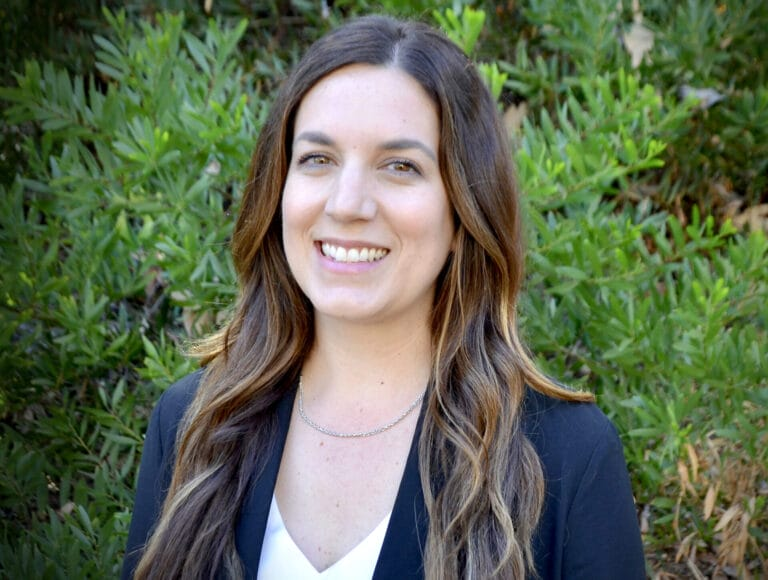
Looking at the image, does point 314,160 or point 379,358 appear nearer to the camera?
point 314,160

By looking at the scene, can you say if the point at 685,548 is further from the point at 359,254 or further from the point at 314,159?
the point at 314,159

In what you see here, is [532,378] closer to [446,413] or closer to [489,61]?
[446,413]

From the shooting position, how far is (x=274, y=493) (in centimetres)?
236

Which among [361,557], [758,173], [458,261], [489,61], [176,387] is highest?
[489,61]

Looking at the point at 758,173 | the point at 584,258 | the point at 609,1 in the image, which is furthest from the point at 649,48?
the point at 584,258

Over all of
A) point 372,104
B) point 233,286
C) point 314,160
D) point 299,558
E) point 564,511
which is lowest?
point 299,558

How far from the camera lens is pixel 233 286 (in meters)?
3.13

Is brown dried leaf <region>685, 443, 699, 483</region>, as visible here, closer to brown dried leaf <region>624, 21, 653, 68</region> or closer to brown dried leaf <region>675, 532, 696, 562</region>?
brown dried leaf <region>675, 532, 696, 562</region>

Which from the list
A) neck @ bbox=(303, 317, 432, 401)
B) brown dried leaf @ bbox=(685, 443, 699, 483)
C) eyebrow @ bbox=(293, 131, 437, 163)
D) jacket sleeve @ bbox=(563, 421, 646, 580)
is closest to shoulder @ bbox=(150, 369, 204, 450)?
neck @ bbox=(303, 317, 432, 401)

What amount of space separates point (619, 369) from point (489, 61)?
67.1 inches

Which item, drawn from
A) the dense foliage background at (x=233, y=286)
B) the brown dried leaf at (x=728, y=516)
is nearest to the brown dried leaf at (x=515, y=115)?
the dense foliage background at (x=233, y=286)

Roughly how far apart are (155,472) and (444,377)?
0.78m

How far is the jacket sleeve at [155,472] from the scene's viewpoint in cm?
249

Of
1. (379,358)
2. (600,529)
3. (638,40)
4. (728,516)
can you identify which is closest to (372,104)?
(379,358)
